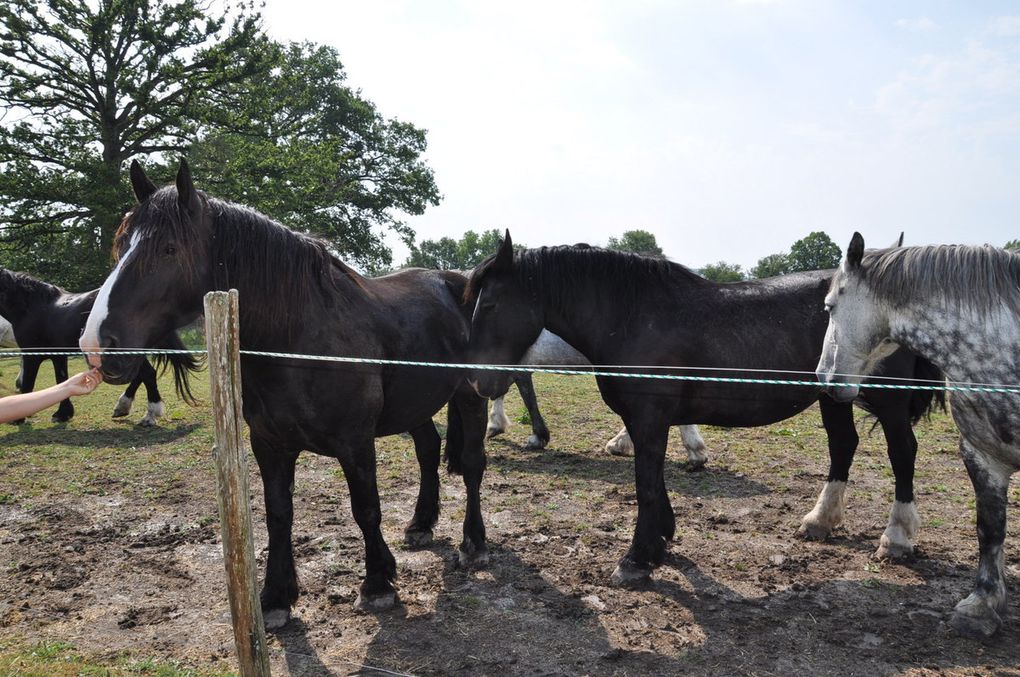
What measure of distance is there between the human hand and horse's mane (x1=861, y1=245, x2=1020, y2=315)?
397cm

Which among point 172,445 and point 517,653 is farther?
point 172,445

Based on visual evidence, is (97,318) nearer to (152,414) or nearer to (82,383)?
(82,383)

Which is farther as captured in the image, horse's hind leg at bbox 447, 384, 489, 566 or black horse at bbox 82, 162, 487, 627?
horse's hind leg at bbox 447, 384, 489, 566

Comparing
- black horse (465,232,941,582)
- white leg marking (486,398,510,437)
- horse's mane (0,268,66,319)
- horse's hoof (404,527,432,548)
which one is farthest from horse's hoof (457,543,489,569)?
horse's mane (0,268,66,319)

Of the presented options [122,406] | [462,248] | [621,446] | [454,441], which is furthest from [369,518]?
[462,248]

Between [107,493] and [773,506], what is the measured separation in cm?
621

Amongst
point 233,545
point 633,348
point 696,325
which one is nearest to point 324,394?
point 233,545

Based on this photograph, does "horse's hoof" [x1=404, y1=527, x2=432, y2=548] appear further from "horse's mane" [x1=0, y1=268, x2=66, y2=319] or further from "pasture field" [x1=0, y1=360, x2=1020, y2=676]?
"horse's mane" [x1=0, y1=268, x2=66, y2=319]

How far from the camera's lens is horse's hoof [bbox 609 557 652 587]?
4.55m

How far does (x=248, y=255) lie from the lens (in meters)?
3.83

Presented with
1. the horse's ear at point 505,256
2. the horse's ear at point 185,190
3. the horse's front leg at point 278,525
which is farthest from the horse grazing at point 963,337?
the horse's ear at point 185,190

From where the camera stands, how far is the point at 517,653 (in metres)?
3.68

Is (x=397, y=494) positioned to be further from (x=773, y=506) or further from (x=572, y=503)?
(x=773, y=506)

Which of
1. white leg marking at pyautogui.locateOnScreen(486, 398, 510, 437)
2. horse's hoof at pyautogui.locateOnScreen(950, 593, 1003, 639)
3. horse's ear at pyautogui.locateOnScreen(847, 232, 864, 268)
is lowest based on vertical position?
horse's hoof at pyautogui.locateOnScreen(950, 593, 1003, 639)
